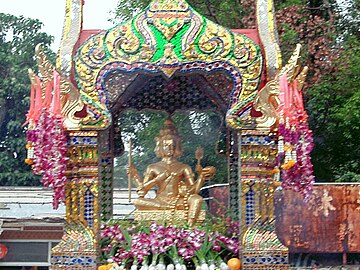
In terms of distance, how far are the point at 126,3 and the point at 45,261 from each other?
543 centimetres

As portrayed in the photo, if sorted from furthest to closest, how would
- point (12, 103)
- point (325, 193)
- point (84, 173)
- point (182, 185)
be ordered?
1. point (12, 103)
2. point (325, 193)
3. point (182, 185)
4. point (84, 173)

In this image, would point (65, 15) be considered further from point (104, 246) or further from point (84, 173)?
point (104, 246)

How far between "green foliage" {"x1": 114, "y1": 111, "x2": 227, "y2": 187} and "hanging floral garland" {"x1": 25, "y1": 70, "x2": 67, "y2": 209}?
2.04 m

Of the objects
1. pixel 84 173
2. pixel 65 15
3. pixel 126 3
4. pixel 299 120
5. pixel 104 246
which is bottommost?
pixel 104 246

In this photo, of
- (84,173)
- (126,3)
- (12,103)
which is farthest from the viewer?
(12,103)

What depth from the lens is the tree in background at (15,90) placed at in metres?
21.1

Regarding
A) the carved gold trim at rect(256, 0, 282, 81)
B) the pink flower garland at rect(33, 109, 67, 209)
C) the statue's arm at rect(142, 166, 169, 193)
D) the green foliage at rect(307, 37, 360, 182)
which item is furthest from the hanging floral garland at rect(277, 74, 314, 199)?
the green foliage at rect(307, 37, 360, 182)

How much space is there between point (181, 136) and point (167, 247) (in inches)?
95.5

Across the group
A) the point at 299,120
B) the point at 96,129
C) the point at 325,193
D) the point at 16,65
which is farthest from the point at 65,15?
the point at 16,65

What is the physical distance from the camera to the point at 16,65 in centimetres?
2203

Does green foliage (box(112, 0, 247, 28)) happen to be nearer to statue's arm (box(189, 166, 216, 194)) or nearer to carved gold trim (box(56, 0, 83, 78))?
statue's arm (box(189, 166, 216, 194))

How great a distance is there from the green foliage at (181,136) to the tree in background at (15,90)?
9.69 m

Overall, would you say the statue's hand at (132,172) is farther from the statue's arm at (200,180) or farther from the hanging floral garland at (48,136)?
the hanging floral garland at (48,136)

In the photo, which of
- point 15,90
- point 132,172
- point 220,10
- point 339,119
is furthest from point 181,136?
point 15,90
